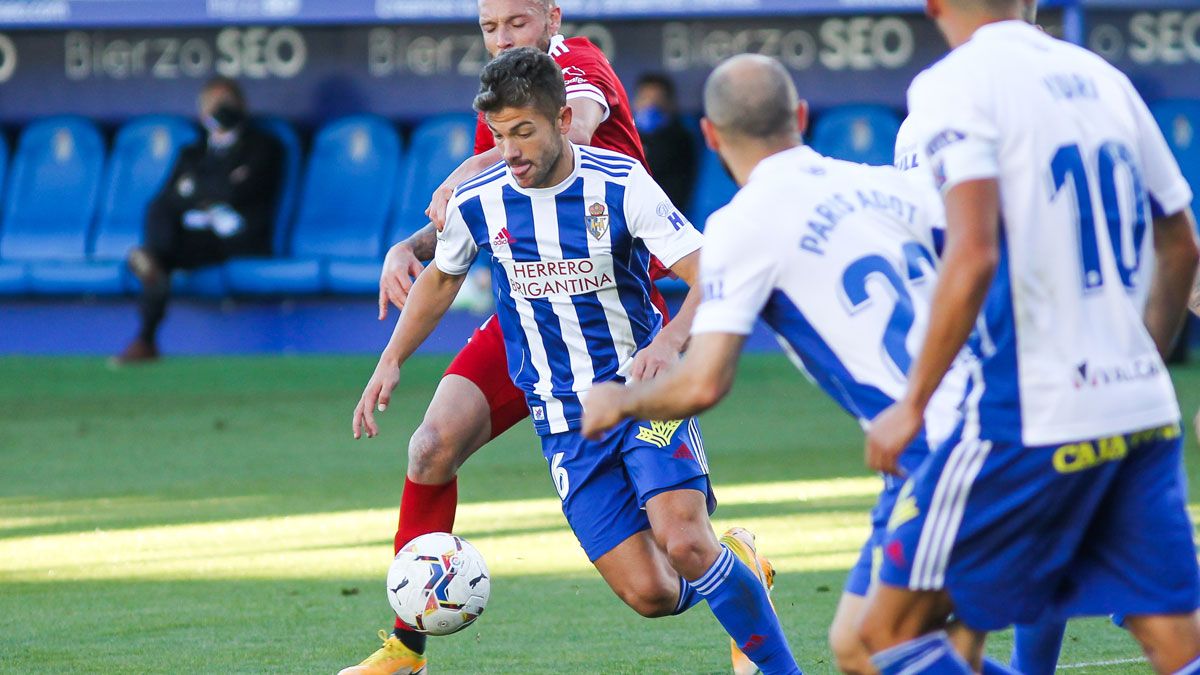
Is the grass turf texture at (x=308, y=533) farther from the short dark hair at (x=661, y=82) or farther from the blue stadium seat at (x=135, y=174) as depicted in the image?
the blue stadium seat at (x=135, y=174)

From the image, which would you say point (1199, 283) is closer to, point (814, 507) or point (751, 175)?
point (751, 175)

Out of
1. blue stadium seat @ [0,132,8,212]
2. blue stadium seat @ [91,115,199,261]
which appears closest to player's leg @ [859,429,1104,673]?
blue stadium seat @ [91,115,199,261]

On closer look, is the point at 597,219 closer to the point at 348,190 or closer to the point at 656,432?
the point at 656,432

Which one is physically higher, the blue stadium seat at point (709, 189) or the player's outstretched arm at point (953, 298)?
the player's outstretched arm at point (953, 298)

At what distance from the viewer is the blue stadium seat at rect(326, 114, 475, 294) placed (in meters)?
14.9

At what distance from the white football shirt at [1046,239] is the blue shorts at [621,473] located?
1650mm

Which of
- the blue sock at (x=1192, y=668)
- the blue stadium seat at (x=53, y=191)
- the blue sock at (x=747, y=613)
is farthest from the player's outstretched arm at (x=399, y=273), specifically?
the blue stadium seat at (x=53, y=191)

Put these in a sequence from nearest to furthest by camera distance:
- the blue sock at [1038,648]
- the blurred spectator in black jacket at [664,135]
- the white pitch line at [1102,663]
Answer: the blue sock at [1038,648] → the white pitch line at [1102,663] → the blurred spectator in black jacket at [664,135]

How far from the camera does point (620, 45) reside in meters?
15.3

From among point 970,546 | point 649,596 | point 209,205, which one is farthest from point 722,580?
point 209,205

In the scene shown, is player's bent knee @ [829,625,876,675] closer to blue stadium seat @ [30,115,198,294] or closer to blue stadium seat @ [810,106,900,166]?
blue stadium seat @ [810,106,900,166]

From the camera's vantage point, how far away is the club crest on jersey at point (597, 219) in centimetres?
467

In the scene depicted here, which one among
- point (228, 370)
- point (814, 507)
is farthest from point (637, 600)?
point (228, 370)

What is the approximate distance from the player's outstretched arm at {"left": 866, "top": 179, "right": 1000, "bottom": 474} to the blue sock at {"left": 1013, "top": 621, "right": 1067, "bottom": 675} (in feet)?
4.11
